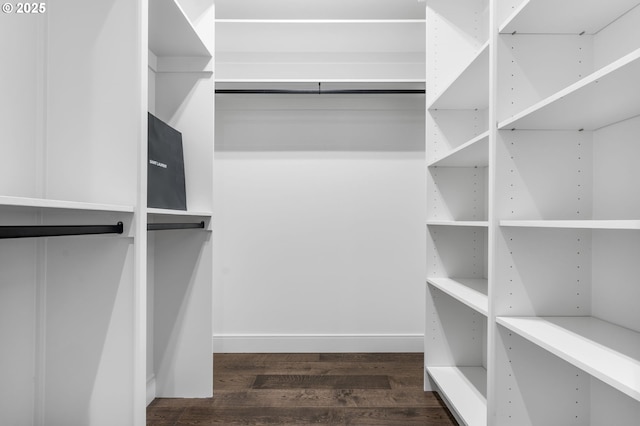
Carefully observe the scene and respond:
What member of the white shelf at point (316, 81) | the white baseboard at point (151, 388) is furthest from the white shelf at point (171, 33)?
the white baseboard at point (151, 388)

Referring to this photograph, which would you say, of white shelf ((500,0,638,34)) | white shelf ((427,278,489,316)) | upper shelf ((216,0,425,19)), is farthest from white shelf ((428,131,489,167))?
upper shelf ((216,0,425,19))

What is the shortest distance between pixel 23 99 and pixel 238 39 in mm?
1685

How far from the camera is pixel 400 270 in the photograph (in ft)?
9.00

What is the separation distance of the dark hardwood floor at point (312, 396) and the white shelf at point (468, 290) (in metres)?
0.61

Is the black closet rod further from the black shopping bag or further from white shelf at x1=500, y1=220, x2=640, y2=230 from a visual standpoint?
white shelf at x1=500, y1=220, x2=640, y2=230

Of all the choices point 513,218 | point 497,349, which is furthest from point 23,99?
point 497,349

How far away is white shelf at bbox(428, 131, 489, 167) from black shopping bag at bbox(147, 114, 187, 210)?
132 centimetres

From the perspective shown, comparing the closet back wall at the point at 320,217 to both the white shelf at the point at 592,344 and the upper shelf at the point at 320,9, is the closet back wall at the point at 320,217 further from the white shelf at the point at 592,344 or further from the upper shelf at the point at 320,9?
the white shelf at the point at 592,344

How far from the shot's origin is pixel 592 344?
106 centimetres

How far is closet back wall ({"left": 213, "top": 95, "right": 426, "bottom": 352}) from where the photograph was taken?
2.73 meters

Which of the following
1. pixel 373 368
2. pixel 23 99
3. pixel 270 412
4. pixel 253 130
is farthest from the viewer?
pixel 253 130

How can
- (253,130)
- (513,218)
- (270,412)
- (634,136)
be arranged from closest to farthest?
(634,136), (513,218), (270,412), (253,130)

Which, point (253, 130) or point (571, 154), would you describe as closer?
point (571, 154)

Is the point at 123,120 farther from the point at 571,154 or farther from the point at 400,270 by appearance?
the point at 400,270
